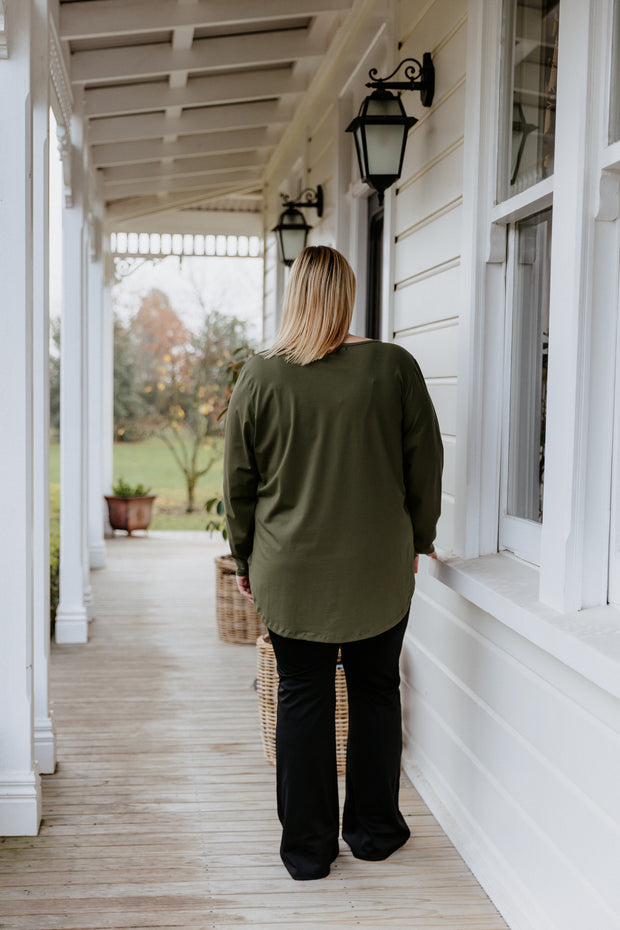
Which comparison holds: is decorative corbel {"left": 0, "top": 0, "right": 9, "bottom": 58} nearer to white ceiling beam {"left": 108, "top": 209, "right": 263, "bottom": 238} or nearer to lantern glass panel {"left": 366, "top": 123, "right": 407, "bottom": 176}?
lantern glass panel {"left": 366, "top": 123, "right": 407, "bottom": 176}

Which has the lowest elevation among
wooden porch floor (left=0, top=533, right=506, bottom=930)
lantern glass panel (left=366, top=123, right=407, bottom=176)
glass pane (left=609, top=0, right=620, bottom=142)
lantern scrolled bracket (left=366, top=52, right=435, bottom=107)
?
wooden porch floor (left=0, top=533, right=506, bottom=930)

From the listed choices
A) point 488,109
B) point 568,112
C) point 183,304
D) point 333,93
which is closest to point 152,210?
point 333,93

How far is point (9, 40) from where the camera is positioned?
2709 mm

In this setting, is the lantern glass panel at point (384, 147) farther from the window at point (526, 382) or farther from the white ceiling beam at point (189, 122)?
the white ceiling beam at point (189, 122)

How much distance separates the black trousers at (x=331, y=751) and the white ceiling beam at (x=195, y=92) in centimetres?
390

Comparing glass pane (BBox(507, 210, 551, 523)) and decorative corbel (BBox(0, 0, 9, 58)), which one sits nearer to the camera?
glass pane (BBox(507, 210, 551, 523))

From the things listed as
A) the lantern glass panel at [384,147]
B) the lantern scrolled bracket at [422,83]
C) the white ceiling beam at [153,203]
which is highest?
the white ceiling beam at [153,203]

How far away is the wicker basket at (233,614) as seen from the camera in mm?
5273

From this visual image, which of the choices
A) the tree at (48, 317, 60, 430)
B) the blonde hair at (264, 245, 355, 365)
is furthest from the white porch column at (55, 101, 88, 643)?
the tree at (48, 317, 60, 430)

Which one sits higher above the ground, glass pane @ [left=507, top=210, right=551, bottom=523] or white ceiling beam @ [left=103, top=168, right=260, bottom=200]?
white ceiling beam @ [left=103, top=168, right=260, bottom=200]

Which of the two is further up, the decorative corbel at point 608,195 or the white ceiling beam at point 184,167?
the white ceiling beam at point 184,167

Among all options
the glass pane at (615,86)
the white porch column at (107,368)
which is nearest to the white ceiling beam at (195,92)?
the white porch column at (107,368)

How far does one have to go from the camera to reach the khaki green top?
2.46 metres

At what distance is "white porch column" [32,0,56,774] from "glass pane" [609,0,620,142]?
185cm
